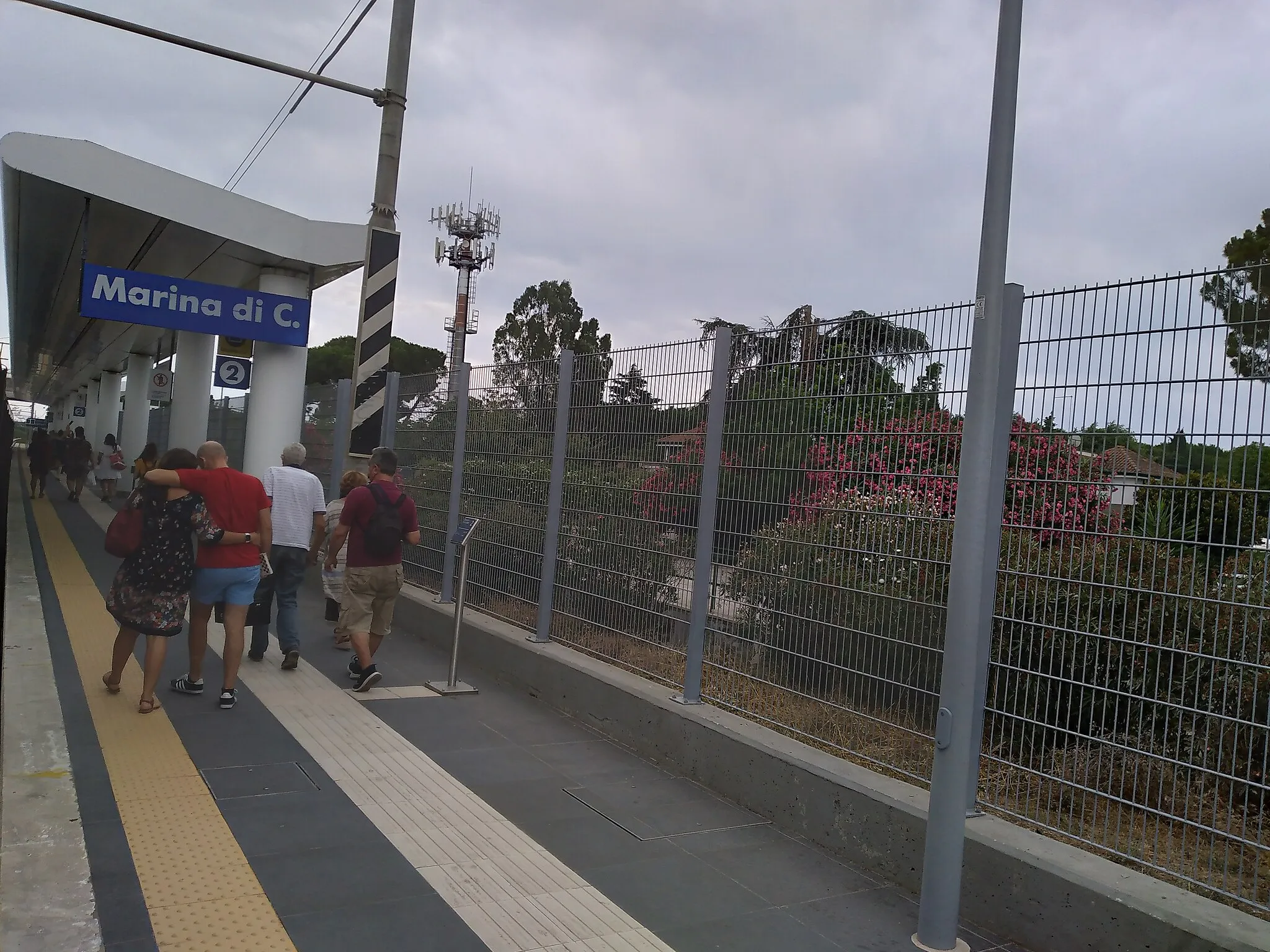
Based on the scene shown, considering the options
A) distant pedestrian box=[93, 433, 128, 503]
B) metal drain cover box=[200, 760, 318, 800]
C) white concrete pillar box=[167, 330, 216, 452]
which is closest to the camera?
metal drain cover box=[200, 760, 318, 800]

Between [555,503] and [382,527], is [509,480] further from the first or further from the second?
[382,527]

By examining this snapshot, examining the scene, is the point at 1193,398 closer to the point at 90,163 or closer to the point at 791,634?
the point at 791,634

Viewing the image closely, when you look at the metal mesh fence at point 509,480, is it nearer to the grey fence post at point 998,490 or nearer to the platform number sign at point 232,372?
the grey fence post at point 998,490

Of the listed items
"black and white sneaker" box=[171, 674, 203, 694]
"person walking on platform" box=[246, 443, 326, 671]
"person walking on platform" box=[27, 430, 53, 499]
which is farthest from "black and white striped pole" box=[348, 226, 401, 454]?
"person walking on platform" box=[27, 430, 53, 499]

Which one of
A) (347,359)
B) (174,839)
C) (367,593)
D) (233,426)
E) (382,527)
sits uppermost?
(347,359)

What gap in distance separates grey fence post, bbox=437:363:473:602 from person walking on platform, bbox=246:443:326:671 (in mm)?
1580

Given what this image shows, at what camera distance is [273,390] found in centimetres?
1211

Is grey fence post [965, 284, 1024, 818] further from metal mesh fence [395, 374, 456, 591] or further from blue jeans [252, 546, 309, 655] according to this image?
metal mesh fence [395, 374, 456, 591]

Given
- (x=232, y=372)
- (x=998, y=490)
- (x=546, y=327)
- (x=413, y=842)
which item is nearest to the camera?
(x=998, y=490)

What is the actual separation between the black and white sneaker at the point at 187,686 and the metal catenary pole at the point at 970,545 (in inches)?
205

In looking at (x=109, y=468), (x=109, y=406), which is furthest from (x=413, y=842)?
(x=109, y=406)

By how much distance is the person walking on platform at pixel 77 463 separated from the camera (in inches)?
982

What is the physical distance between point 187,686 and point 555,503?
2973 millimetres

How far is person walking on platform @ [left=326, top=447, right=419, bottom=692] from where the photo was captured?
7.48 metres
